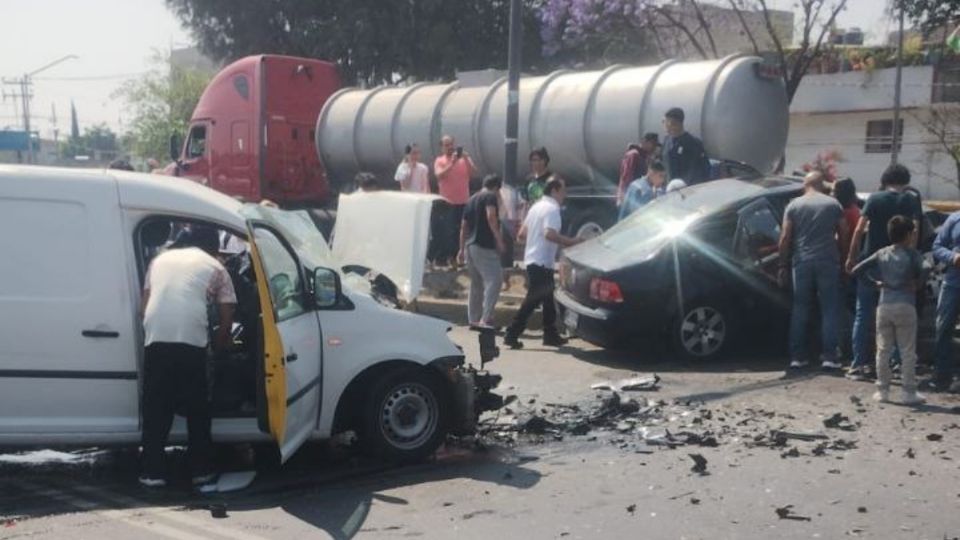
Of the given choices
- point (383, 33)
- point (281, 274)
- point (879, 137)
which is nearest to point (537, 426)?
point (281, 274)

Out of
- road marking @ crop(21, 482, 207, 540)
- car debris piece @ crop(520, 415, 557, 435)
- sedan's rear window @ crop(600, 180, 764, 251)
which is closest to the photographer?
road marking @ crop(21, 482, 207, 540)

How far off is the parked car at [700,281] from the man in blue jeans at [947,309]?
105 cm

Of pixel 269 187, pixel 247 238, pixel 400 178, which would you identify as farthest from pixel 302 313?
pixel 269 187

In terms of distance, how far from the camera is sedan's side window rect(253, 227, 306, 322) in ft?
20.7

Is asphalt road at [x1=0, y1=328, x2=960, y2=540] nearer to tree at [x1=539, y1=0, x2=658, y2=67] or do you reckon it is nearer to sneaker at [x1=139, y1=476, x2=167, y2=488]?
sneaker at [x1=139, y1=476, x2=167, y2=488]

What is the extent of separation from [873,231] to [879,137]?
91.5 ft

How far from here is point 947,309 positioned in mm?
8664

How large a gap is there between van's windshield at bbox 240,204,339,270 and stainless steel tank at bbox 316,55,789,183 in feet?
29.2

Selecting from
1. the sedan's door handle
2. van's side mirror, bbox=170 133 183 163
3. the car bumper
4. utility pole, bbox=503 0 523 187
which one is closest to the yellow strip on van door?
the sedan's door handle

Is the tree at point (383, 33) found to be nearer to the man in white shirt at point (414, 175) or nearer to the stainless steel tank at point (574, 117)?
the stainless steel tank at point (574, 117)

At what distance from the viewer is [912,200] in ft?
29.6

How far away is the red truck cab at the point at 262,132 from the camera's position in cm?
2083

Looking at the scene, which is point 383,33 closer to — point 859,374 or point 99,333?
point 859,374

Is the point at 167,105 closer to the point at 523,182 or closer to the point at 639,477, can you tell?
the point at 523,182
